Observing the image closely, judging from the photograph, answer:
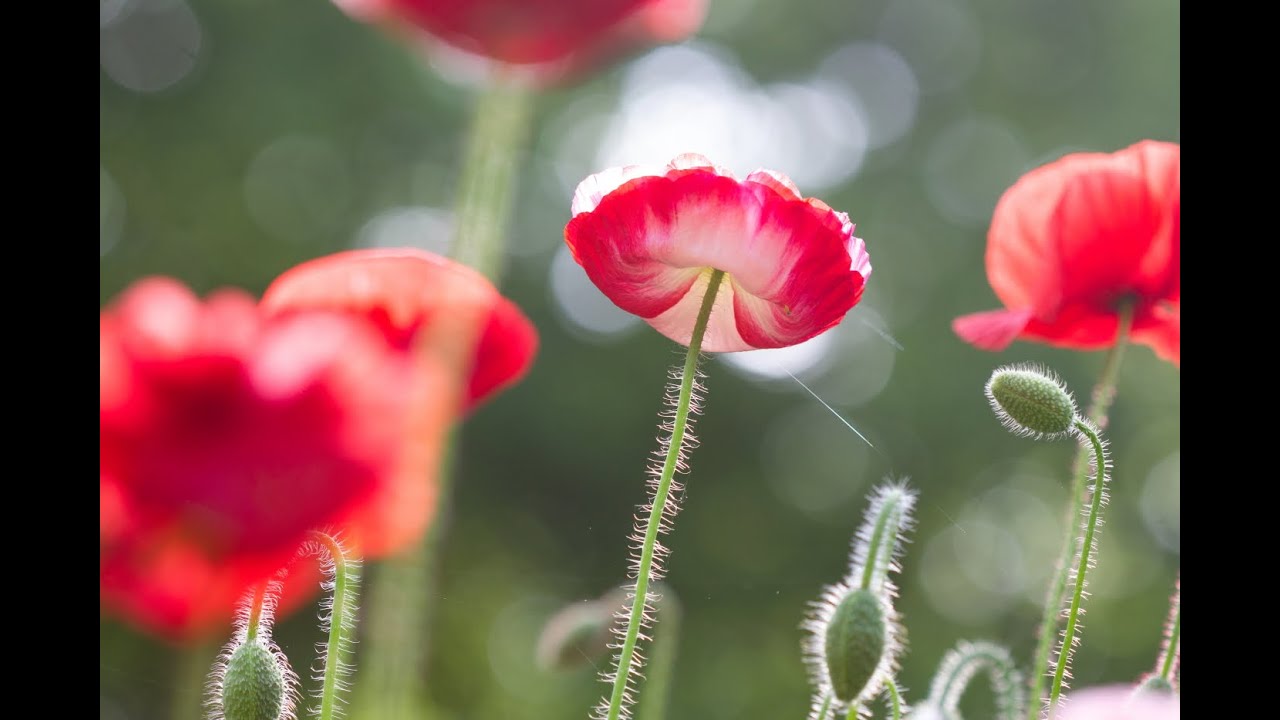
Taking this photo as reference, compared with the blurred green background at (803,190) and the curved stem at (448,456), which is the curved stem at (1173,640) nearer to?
the curved stem at (448,456)

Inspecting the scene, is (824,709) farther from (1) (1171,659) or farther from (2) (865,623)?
(1) (1171,659)

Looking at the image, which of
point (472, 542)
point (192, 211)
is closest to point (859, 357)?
point (472, 542)

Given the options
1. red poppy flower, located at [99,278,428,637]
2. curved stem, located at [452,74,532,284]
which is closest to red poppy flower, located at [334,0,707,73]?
curved stem, located at [452,74,532,284]

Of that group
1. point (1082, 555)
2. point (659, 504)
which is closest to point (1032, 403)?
point (1082, 555)

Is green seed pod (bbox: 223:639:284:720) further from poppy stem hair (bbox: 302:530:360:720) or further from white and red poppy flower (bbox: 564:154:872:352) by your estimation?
white and red poppy flower (bbox: 564:154:872:352)

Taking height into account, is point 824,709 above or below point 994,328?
below

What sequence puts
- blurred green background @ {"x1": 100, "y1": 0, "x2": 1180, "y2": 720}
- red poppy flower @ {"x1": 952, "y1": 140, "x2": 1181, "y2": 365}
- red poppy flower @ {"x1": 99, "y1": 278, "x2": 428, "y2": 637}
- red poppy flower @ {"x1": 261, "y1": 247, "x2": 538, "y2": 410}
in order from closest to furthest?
1. red poppy flower @ {"x1": 99, "y1": 278, "x2": 428, "y2": 637}
2. red poppy flower @ {"x1": 261, "y1": 247, "x2": 538, "y2": 410}
3. red poppy flower @ {"x1": 952, "y1": 140, "x2": 1181, "y2": 365}
4. blurred green background @ {"x1": 100, "y1": 0, "x2": 1180, "y2": 720}
